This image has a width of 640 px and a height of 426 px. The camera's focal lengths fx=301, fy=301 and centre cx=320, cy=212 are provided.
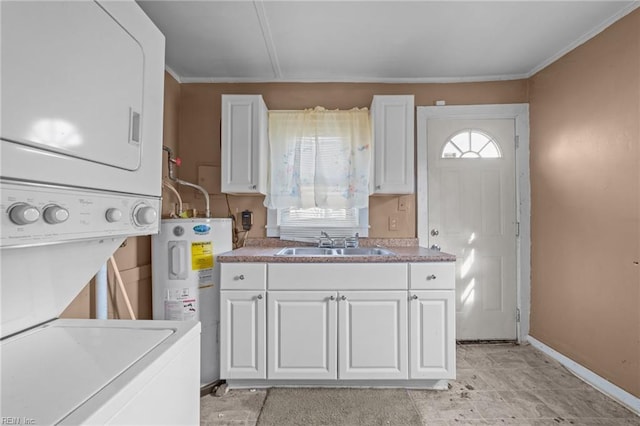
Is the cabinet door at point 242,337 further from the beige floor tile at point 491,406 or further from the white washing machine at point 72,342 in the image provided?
the beige floor tile at point 491,406

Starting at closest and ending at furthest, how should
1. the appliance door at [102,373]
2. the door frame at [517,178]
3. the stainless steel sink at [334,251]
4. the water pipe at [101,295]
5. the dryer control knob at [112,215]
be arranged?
the appliance door at [102,373]
the dryer control knob at [112,215]
the water pipe at [101,295]
the stainless steel sink at [334,251]
the door frame at [517,178]

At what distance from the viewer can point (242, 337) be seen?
1.94m

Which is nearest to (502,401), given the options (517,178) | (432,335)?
(432,335)

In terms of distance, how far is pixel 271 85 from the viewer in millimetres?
2666

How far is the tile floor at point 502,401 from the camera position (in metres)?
1.71

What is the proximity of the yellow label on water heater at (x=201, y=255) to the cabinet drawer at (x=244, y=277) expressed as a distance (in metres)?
0.14

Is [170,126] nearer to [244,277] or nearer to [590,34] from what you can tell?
[244,277]

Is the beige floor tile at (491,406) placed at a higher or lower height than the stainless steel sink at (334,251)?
lower

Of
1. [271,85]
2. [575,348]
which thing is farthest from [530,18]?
[575,348]

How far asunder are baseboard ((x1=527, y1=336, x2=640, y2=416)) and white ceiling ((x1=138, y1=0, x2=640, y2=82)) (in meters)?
2.28

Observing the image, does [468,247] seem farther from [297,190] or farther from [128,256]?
[128,256]

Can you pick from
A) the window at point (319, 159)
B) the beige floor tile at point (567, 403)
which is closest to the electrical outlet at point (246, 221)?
the window at point (319, 159)

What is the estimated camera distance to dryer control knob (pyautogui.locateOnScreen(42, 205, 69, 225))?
0.60 metres

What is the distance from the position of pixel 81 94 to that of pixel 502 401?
2492mm
